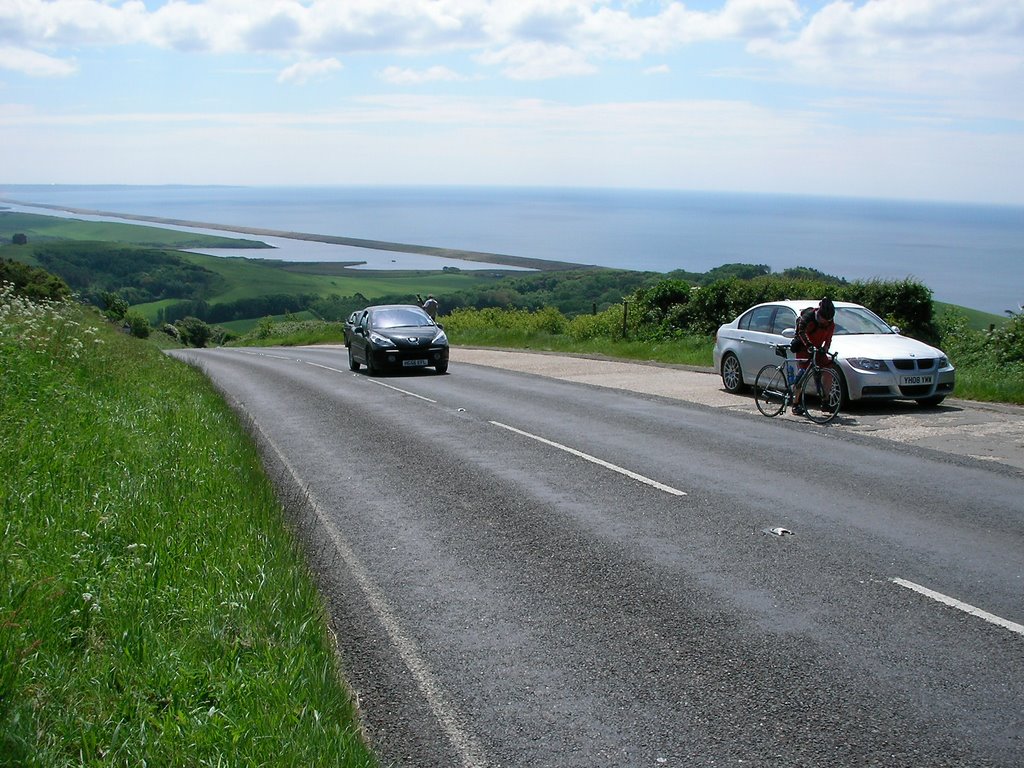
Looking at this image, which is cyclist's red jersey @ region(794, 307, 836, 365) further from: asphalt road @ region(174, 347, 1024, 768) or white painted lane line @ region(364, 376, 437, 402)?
white painted lane line @ region(364, 376, 437, 402)

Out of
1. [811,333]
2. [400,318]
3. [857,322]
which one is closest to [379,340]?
[400,318]

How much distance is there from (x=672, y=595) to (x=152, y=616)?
3.15 m

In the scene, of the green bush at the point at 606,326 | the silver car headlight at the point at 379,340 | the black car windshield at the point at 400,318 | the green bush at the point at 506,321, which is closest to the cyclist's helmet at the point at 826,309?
the silver car headlight at the point at 379,340

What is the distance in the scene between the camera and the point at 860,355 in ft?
49.5

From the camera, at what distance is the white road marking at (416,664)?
4.32 metres

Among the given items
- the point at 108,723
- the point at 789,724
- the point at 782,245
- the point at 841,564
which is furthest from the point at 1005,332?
the point at 782,245

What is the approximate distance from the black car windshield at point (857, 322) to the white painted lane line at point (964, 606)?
10462mm

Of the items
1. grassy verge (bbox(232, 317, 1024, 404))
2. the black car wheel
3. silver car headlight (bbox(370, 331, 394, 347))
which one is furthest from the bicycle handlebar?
silver car headlight (bbox(370, 331, 394, 347))

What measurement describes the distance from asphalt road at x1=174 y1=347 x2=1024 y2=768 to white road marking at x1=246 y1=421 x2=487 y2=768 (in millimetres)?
16

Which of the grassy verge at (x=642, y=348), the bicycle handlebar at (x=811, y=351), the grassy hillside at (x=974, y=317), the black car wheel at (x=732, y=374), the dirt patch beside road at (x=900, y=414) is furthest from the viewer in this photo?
the grassy hillside at (x=974, y=317)

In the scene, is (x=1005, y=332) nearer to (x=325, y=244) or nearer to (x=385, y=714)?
(x=385, y=714)

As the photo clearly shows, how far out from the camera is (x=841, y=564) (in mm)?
6891

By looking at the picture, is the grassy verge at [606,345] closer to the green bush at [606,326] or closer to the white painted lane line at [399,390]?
the green bush at [606,326]

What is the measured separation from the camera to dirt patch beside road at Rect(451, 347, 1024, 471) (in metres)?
12.0
